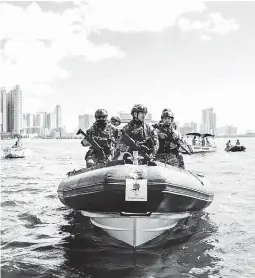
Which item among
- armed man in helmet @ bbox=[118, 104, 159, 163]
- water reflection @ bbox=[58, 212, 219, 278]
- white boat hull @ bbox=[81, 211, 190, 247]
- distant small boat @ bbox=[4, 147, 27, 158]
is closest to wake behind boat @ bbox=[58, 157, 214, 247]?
white boat hull @ bbox=[81, 211, 190, 247]

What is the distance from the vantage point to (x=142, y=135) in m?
8.27

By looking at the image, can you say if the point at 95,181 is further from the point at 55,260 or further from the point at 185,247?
the point at 185,247

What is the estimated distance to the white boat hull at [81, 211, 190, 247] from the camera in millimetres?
7043

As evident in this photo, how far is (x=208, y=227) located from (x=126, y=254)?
3064 millimetres

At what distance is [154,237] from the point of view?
7480 mm

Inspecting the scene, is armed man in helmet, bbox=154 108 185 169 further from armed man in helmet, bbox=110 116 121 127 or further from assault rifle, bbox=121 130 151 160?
armed man in helmet, bbox=110 116 121 127

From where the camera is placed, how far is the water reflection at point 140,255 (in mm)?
6371

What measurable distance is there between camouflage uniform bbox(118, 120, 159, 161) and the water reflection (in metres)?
1.79

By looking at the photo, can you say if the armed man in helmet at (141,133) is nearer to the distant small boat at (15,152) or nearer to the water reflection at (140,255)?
the water reflection at (140,255)

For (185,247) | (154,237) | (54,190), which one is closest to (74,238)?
(154,237)

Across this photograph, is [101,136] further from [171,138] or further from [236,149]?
[236,149]

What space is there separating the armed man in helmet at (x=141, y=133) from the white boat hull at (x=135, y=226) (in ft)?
4.53

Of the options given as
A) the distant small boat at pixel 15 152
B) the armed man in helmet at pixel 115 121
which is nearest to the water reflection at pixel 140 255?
the armed man in helmet at pixel 115 121

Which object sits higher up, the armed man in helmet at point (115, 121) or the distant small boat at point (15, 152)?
the armed man in helmet at point (115, 121)
